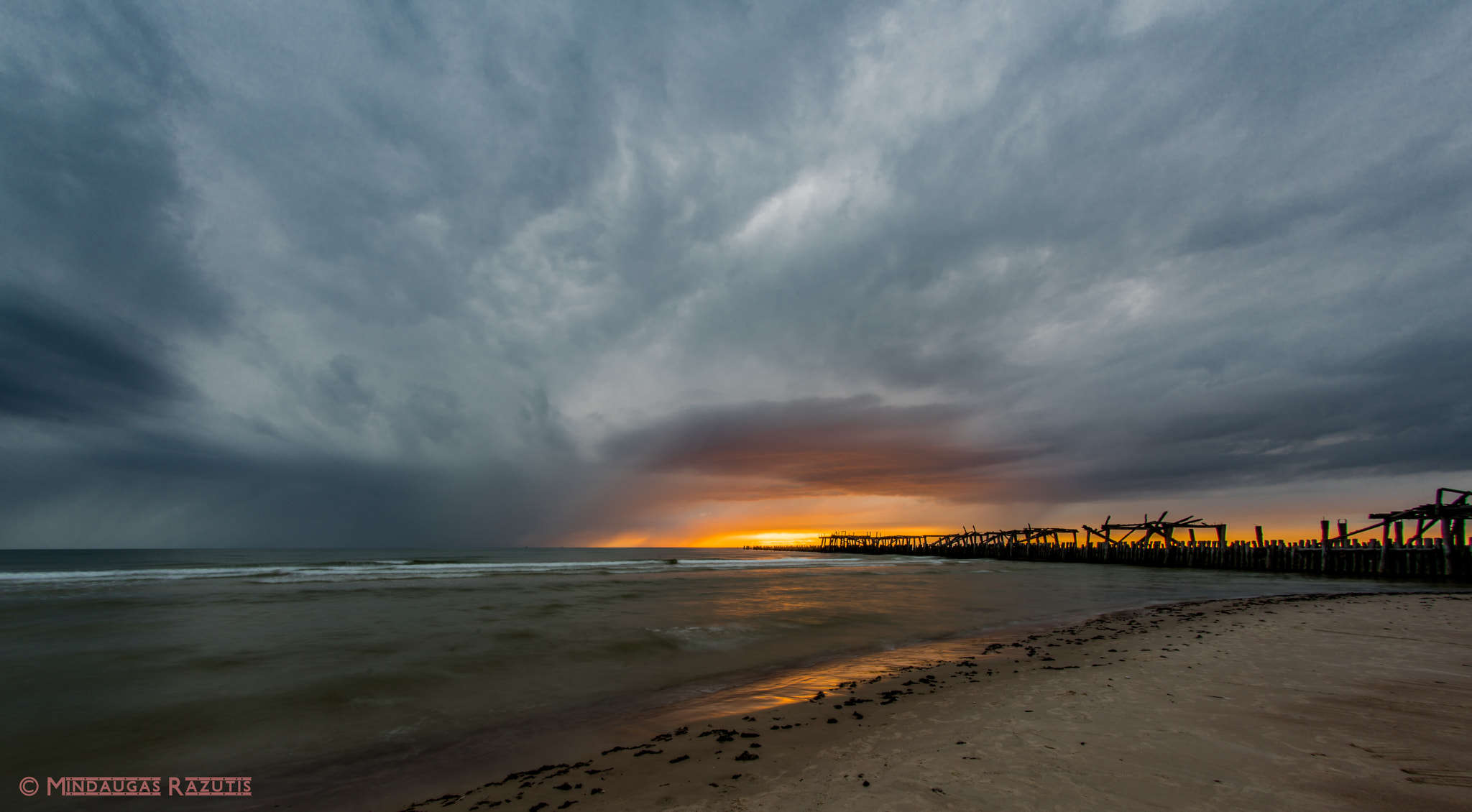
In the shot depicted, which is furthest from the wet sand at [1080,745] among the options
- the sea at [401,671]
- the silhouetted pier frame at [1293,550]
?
the silhouetted pier frame at [1293,550]

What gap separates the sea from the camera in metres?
6.45

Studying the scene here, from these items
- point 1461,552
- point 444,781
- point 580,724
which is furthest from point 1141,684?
point 1461,552

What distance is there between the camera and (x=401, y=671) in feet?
32.8

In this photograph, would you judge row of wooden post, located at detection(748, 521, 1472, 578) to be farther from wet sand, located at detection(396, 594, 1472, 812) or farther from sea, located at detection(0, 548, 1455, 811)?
wet sand, located at detection(396, 594, 1472, 812)

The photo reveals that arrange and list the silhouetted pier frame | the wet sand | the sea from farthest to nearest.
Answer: the silhouetted pier frame
the sea
the wet sand

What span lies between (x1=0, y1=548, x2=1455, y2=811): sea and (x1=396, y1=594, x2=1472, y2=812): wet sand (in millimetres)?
1169

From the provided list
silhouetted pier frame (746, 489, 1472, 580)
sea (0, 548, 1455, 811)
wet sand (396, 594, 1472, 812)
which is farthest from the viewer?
silhouetted pier frame (746, 489, 1472, 580)

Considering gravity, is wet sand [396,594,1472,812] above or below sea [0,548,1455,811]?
above

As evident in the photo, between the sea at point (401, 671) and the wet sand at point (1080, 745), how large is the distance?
117cm

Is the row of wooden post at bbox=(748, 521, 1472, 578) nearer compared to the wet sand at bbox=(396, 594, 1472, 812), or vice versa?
the wet sand at bbox=(396, 594, 1472, 812)

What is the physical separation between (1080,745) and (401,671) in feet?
34.3

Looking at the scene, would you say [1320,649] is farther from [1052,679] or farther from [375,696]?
[375,696]

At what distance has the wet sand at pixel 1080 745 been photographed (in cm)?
393

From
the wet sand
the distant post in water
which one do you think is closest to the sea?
the wet sand
